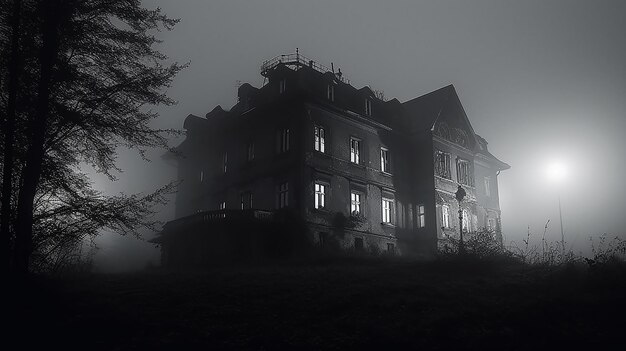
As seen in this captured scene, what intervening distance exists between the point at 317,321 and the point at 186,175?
29960 millimetres

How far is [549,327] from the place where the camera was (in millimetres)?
11703

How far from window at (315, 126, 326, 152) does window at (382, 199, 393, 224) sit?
5.83 metres

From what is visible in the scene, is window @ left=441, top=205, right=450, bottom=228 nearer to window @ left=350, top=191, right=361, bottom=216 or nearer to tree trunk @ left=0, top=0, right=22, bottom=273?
window @ left=350, top=191, right=361, bottom=216

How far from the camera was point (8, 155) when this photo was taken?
44.7ft

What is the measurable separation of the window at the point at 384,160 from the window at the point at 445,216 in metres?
4.56

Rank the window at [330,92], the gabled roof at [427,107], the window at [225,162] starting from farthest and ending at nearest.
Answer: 1. the gabled roof at [427,107]
2. the window at [225,162]
3. the window at [330,92]

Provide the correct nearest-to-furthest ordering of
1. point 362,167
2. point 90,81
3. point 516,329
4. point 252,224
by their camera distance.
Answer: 1. point 516,329
2. point 90,81
3. point 252,224
4. point 362,167

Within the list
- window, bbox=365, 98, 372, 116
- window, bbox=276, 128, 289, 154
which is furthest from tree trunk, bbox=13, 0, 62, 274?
window, bbox=365, 98, 372, 116

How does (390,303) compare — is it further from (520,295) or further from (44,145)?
(44,145)

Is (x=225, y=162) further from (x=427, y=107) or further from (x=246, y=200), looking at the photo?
(x=427, y=107)

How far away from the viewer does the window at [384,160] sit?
34069mm

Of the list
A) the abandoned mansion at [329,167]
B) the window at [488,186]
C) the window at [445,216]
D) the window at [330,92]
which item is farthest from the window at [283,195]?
the window at [488,186]

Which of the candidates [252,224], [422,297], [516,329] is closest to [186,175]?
[252,224]

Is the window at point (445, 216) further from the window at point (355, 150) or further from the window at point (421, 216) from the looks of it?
the window at point (355, 150)
